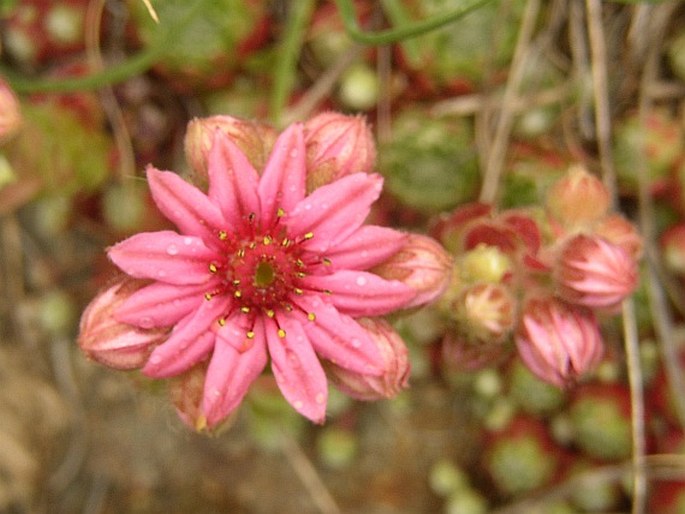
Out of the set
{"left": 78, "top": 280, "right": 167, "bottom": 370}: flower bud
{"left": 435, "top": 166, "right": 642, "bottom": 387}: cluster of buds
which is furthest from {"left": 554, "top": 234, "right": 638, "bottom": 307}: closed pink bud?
{"left": 78, "top": 280, "right": 167, "bottom": 370}: flower bud

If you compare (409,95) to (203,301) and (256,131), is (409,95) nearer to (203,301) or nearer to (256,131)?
(256,131)

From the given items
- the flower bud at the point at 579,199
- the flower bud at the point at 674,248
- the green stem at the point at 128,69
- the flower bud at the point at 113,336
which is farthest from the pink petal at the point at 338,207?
the flower bud at the point at 674,248

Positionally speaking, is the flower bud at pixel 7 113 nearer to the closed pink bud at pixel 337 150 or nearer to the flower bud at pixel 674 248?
the closed pink bud at pixel 337 150

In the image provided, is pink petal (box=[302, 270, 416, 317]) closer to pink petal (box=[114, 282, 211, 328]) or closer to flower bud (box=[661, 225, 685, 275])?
pink petal (box=[114, 282, 211, 328])

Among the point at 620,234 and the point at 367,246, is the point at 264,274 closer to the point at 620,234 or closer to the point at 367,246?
the point at 367,246

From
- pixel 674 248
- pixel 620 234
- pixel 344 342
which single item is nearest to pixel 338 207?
pixel 344 342

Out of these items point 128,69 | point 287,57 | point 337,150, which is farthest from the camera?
point 287,57

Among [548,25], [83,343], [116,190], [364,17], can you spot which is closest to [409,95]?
[364,17]
